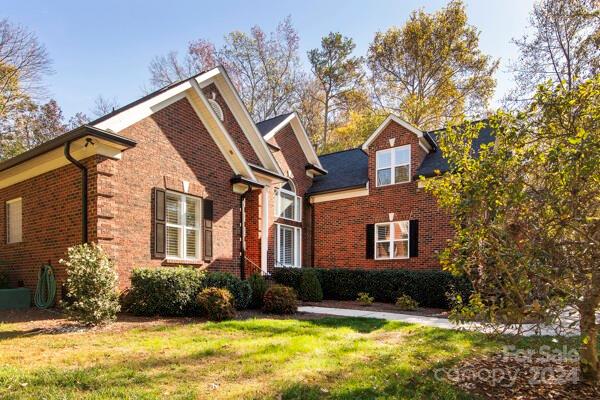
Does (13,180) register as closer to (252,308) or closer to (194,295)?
(194,295)

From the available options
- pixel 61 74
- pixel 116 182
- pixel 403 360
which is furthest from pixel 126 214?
pixel 61 74

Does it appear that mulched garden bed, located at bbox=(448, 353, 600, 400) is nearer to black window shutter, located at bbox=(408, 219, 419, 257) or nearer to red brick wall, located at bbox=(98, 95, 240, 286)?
red brick wall, located at bbox=(98, 95, 240, 286)

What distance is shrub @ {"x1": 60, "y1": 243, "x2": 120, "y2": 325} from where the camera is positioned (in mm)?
6934

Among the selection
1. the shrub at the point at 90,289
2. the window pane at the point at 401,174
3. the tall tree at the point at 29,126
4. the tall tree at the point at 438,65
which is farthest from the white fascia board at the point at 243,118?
the tall tree at the point at 29,126

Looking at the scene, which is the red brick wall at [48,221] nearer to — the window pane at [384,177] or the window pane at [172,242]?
the window pane at [172,242]

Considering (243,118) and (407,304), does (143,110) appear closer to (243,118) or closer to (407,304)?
(243,118)

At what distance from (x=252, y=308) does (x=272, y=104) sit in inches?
778

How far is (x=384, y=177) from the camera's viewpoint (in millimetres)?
15352

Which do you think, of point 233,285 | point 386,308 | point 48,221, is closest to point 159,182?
point 48,221

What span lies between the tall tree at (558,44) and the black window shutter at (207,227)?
17.9 meters

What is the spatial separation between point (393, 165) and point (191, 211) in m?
7.97

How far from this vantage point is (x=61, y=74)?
23781mm

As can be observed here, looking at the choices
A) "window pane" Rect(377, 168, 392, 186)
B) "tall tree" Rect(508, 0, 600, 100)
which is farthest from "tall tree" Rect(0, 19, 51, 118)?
"tall tree" Rect(508, 0, 600, 100)

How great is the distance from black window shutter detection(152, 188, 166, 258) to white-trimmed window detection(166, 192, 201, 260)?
30 centimetres
